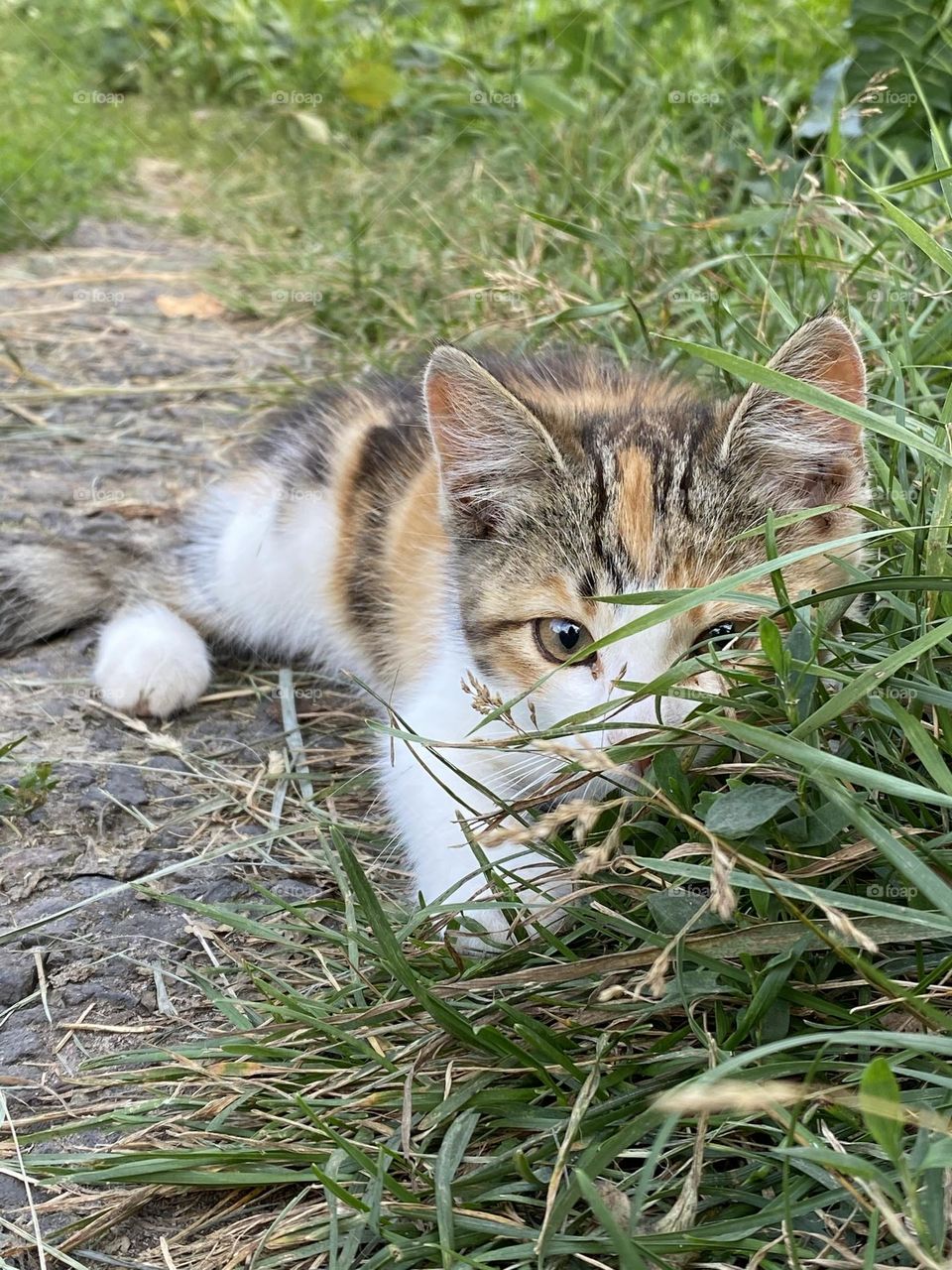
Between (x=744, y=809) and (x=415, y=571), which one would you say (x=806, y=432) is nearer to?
(x=744, y=809)

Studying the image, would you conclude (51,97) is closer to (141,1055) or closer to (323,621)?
(323,621)

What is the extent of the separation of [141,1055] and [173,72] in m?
7.18

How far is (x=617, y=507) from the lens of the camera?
6.53ft

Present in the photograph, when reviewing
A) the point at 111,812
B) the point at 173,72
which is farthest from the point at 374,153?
the point at 111,812

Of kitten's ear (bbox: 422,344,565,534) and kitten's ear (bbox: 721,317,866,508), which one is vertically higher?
kitten's ear (bbox: 721,317,866,508)

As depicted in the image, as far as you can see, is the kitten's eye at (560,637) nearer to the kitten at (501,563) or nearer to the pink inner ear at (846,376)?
the kitten at (501,563)

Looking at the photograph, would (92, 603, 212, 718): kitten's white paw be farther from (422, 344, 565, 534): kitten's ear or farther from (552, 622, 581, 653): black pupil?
(552, 622, 581, 653): black pupil

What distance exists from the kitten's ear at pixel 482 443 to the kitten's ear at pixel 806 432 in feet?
1.07

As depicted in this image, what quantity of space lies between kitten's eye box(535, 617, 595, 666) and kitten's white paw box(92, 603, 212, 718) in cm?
106

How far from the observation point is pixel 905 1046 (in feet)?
4.49

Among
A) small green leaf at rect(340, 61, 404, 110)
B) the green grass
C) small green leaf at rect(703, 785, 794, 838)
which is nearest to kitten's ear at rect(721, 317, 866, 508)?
the green grass

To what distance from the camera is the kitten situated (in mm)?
1893

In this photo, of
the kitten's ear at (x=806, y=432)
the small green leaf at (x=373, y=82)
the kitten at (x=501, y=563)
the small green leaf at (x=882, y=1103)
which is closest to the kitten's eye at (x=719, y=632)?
the kitten at (x=501, y=563)

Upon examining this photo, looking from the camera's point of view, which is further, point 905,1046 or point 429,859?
point 429,859
